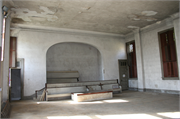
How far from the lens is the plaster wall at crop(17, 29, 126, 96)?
1078 cm

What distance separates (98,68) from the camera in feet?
49.4

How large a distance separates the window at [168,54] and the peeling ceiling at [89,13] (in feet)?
4.38

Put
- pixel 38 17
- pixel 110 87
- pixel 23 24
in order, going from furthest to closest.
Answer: pixel 110 87 → pixel 23 24 → pixel 38 17

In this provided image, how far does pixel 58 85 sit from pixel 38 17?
4543 millimetres

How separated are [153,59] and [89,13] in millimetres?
6141

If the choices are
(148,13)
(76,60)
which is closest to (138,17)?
(148,13)

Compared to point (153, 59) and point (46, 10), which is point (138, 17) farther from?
point (46, 10)

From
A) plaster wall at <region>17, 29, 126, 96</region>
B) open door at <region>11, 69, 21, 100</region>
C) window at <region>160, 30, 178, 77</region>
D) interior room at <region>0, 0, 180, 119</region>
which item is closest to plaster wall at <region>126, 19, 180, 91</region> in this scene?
interior room at <region>0, 0, 180, 119</region>

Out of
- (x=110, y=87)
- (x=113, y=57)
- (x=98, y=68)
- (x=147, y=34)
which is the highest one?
(x=147, y=34)

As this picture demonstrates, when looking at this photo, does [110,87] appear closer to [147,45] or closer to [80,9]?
[147,45]

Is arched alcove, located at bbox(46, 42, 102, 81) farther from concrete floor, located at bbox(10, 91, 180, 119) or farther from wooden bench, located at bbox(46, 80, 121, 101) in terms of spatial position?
concrete floor, located at bbox(10, 91, 180, 119)

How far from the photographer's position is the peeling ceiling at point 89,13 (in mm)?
8094

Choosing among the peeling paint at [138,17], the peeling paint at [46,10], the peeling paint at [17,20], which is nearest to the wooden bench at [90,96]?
the peeling paint at [46,10]

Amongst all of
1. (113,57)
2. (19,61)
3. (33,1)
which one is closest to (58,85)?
(19,61)
